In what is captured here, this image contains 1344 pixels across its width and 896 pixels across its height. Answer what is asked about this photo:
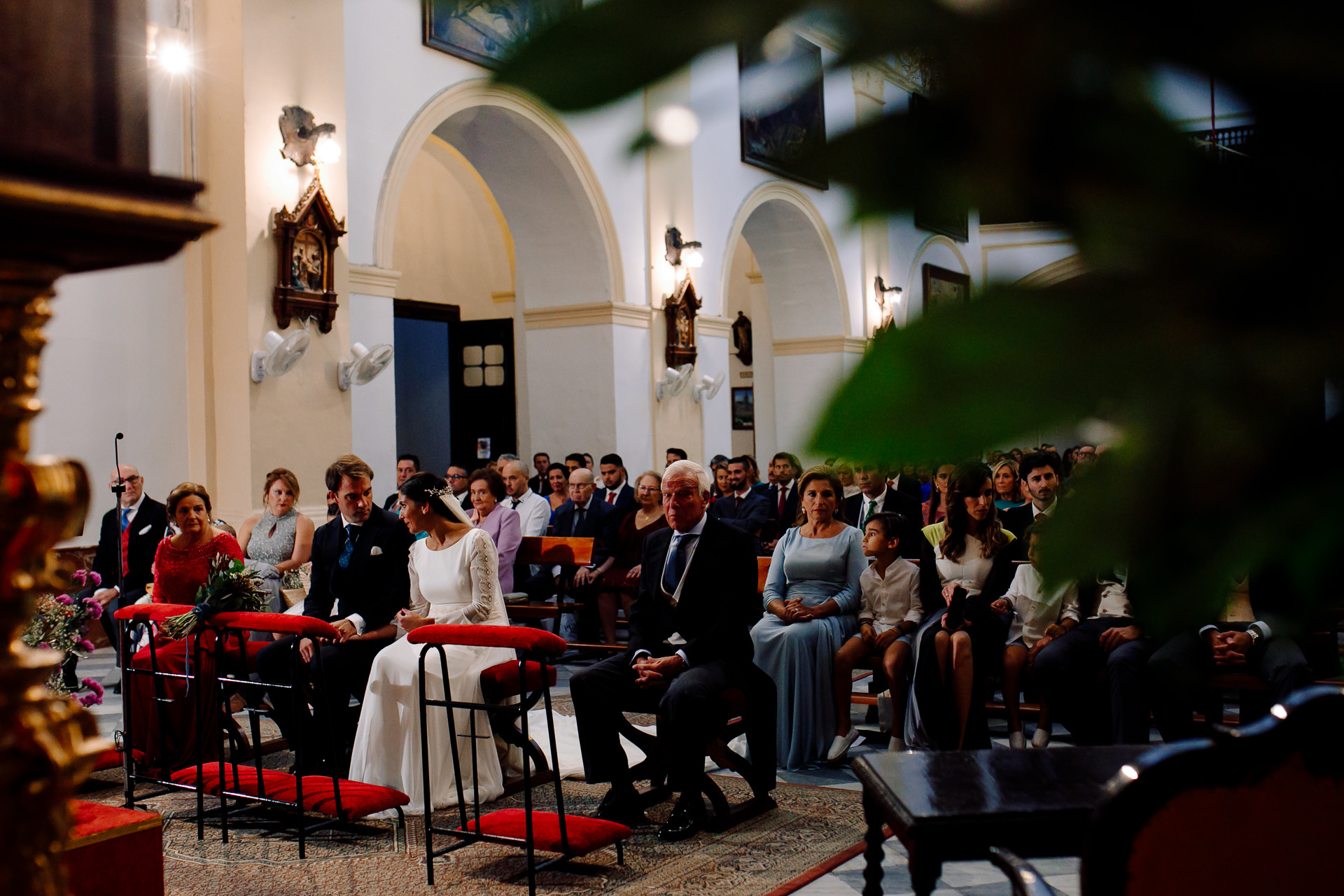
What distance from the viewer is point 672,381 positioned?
517 inches

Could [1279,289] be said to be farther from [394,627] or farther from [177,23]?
[394,627]

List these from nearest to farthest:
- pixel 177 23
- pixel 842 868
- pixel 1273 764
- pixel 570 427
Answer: pixel 177 23
pixel 1273 764
pixel 842 868
pixel 570 427

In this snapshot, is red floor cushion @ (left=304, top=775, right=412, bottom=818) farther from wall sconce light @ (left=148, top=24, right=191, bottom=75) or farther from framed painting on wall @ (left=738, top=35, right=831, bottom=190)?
framed painting on wall @ (left=738, top=35, right=831, bottom=190)

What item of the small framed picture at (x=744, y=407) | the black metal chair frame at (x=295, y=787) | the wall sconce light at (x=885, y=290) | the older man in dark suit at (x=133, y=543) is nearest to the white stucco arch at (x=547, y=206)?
the older man in dark suit at (x=133, y=543)

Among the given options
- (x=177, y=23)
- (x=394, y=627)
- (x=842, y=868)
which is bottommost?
(x=842, y=868)

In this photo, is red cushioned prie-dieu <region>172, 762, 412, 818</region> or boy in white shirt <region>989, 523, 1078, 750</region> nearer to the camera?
red cushioned prie-dieu <region>172, 762, 412, 818</region>

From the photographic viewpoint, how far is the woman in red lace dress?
5.33 metres

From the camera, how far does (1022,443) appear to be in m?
0.27

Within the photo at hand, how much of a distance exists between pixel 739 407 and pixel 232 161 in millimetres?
13224

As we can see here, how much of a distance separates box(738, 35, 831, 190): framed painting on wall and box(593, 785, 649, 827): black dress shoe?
4.74m

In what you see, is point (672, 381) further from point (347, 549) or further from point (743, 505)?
point (347, 549)

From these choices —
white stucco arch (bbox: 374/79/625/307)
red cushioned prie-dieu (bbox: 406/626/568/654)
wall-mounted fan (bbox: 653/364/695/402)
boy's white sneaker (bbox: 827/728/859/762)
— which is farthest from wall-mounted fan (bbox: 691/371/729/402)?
red cushioned prie-dieu (bbox: 406/626/568/654)

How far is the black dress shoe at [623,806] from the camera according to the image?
4828mm

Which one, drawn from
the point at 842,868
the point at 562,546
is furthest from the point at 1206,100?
the point at 562,546
